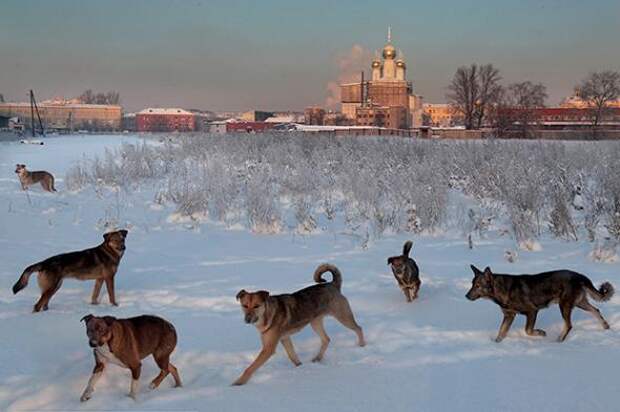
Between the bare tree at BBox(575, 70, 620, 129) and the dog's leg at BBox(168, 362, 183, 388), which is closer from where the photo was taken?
the dog's leg at BBox(168, 362, 183, 388)

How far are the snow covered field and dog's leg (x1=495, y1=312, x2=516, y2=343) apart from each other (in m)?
0.12

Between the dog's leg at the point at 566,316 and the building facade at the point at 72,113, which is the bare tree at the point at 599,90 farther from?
the building facade at the point at 72,113

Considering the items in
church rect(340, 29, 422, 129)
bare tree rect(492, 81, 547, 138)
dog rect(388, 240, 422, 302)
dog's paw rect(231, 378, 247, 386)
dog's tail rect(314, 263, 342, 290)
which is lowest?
dog's paw rect(231, 378, 247, 386)

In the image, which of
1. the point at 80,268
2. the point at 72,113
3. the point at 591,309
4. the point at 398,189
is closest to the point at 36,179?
the point at 398,189

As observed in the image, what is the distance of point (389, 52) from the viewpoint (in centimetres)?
13238

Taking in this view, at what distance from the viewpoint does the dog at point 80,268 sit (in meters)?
6.35

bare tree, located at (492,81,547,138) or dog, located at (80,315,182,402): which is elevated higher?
bare tree, located at (492,81,547,138)

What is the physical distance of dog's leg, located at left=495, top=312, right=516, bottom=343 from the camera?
5785mm

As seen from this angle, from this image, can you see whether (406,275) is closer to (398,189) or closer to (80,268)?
(80,268)

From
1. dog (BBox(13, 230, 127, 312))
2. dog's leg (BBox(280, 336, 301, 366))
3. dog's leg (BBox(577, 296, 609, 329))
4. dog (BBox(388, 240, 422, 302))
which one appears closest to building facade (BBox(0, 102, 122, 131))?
dog (BBox(13, 230, 127, 312))

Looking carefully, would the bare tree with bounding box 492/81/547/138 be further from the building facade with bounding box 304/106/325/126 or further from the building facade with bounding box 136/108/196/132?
the building facade with bounding box 136/108/196/132

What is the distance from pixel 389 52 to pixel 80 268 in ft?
437

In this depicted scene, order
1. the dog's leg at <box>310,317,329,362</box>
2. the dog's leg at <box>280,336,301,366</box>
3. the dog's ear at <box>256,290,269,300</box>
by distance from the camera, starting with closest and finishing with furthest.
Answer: the dog's ear at <box>256,290,269,300</box> < the dog's leg at <box>280,336,301,366</box> < the dog's leg at <box>310,317,329,362</box>

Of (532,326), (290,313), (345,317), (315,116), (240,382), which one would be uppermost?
(315,116)
